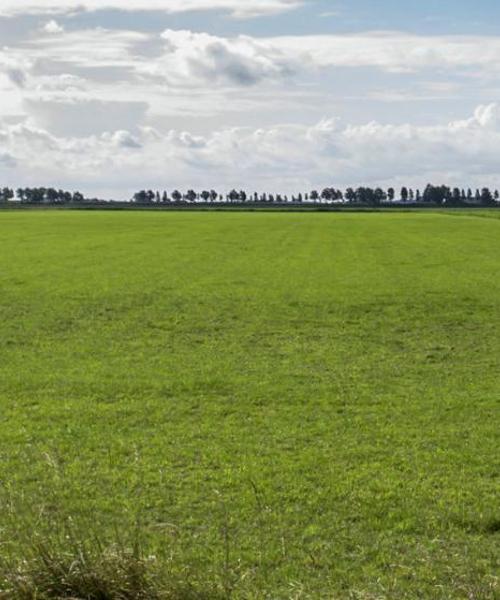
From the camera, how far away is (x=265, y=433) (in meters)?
12.8

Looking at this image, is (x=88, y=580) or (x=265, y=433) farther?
(x=265, y=433)

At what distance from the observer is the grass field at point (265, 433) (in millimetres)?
8305

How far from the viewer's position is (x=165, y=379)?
16500 mm

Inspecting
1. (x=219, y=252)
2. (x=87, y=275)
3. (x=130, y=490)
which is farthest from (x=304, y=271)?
(x=130, y=490)

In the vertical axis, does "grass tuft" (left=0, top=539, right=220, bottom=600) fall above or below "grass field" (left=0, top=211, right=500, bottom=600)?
above

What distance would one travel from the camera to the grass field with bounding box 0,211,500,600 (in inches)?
327

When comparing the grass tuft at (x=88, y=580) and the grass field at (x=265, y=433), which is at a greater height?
the grass tuft at (x=88, y=580)

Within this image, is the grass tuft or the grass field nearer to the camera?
the grass tuft

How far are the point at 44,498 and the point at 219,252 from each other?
130 ft

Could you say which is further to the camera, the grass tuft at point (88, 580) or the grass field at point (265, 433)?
the grass field at point (265, 433)

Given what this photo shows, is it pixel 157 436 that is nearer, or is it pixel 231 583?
pixel 231 583

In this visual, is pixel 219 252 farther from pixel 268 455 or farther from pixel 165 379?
pixel 268 455

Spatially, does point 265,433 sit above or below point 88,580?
below

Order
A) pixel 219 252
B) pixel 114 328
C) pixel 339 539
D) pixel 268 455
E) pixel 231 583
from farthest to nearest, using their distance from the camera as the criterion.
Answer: pixel 219 252
pixel 114 328
pixel 268 455
pixel 339 539
pixel 231 583
